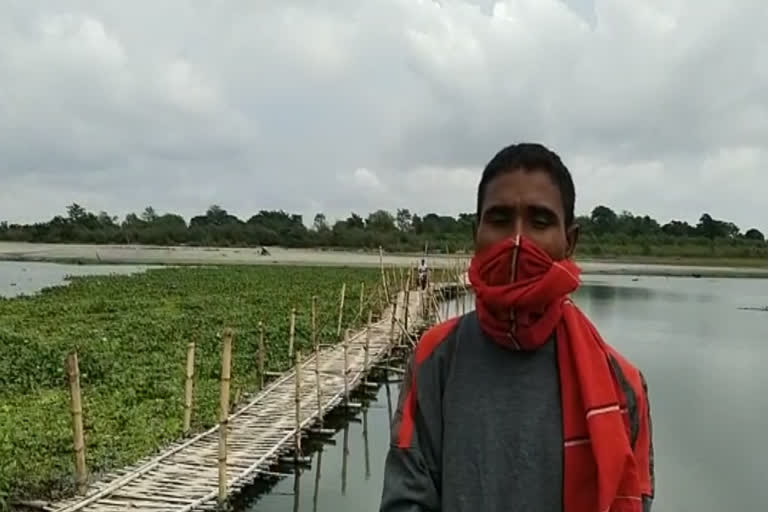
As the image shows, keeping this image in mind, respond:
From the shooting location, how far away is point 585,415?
138 cm

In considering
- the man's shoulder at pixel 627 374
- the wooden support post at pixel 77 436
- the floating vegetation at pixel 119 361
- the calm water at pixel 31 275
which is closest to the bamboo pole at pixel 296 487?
the floating vegetation at pixel 119 361

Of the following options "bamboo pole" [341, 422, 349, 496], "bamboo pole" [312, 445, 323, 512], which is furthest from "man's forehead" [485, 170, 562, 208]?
"bamboo pole" [341, 422, 349, 496]

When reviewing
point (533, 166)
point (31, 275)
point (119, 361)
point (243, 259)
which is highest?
point (533, 166)

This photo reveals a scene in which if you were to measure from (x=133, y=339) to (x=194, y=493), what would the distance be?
28.2ft

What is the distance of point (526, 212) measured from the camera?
1.50 meters

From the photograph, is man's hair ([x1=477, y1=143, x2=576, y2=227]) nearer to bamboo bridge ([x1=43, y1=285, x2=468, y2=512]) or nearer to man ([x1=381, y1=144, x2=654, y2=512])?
man ([x1=381, y1=144, x2=654, y2=512])

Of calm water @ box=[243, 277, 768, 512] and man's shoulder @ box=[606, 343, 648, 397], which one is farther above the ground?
man's shoulder @ box=[606, 343, 648, 397]

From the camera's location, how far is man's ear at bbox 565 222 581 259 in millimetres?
1559

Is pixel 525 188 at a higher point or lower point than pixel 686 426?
higher

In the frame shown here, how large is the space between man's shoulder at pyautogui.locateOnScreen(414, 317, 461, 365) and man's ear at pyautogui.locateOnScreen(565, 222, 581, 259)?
0.26m

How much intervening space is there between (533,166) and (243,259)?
52267 mm

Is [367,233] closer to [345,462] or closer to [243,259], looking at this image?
[243,259]

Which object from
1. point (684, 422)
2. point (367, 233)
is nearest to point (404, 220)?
point (367, 233)

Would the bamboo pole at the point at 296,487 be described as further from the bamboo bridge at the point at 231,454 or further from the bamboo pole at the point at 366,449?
the bamboo pole at the point at 366,449
